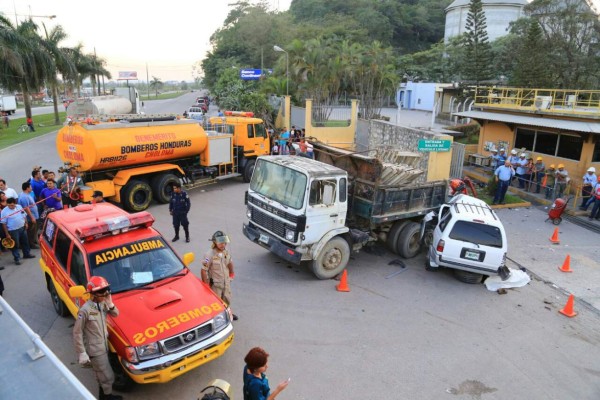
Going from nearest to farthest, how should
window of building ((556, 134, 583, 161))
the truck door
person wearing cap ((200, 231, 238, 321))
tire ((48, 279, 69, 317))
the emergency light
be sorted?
the emergency light < person wearing cap ((200, 231, 238, 321)) < tire ((48, 279, 69, 317)) < the truck door < window of building ((556, 134, 583, 161))

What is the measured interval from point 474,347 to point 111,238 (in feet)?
19.3

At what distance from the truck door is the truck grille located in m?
3.33

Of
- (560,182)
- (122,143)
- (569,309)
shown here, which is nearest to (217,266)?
(569,309)

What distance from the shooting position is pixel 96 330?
495 centimetres

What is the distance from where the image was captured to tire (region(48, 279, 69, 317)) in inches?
277

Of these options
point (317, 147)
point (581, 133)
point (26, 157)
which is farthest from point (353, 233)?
point (26, 157)

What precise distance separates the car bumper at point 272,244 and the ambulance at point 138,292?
2575 mm

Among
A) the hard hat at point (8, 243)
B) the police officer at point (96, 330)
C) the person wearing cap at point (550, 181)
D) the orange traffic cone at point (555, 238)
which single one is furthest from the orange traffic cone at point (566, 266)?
the hard hat at point (8, 243)

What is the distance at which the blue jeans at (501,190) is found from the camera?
47.6ft

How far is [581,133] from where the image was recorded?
15.6 metres

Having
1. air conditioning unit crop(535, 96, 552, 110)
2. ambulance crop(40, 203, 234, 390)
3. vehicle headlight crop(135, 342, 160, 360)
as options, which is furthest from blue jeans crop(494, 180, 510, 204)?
vehicle headlight crop(135, 342, 160, 360)

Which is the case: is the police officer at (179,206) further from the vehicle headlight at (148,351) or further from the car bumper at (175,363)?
the vehicle headlight at (148,351)

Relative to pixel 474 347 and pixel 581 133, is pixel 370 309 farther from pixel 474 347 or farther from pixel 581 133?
pixel 581 133

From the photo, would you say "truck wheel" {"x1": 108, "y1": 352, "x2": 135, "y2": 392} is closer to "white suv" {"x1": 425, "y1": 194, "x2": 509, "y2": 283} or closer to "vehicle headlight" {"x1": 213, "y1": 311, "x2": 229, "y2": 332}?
"vehicle headlight" {"x1": 213, "y1": 311, "x2": 229, "y2": 332}
